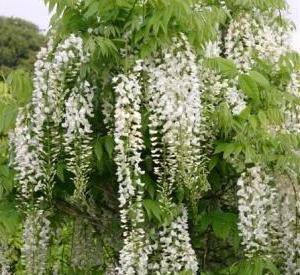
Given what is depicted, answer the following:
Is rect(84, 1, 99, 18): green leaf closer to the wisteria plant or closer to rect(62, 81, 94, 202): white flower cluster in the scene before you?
the wisteria plant

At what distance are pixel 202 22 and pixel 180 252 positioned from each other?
5.06 ft

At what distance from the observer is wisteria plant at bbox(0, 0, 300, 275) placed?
4.38 meters

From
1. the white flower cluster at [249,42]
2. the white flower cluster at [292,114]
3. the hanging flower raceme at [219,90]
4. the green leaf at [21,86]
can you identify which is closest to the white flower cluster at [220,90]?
the hanging flower raceme at [219,90]

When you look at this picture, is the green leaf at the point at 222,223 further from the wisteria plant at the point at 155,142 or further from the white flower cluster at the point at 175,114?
the white flower cluster at the point at 175,114

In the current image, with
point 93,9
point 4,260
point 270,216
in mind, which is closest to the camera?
point 93,9

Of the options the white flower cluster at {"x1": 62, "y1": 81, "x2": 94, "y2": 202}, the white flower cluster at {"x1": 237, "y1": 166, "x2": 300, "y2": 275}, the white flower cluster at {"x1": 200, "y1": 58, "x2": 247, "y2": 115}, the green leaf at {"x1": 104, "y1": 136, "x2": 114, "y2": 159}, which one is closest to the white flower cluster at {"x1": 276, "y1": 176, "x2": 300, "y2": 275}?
the white flower cluster at {"x1": 237, "y1": 166, "x2": 300, "y2": 275}

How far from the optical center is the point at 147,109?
453cm

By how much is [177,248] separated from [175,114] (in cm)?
93

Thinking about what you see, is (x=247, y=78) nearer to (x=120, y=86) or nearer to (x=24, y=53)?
(x=120, y=86)

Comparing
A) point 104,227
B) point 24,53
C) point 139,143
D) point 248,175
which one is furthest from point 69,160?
point 24,53

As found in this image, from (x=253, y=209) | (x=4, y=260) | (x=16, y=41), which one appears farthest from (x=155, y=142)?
(x=16, y=41)

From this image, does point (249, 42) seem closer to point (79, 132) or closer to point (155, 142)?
point (155, 142)

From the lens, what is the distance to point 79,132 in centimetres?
445

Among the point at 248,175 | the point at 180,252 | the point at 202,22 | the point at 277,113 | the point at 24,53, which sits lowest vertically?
the point at 180,252
